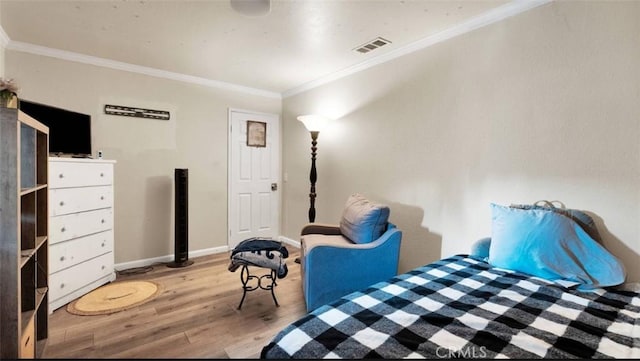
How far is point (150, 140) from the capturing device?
3682 mm

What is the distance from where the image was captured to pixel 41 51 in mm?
3018

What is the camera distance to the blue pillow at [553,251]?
5.30ft

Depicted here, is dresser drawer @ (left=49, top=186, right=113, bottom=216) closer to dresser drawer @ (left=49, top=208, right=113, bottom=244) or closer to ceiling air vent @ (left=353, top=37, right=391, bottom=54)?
dresser drawer @ (left=49, top=208, right=113, bottom=244)

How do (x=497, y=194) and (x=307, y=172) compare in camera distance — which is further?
(x=307, y=172)

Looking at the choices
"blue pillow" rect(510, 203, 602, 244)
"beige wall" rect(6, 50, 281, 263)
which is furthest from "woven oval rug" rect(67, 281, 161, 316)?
"blue pillow" rect(510, 203, 602, 244)

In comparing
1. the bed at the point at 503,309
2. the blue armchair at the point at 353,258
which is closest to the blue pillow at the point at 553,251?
the bed at the point at 503,309

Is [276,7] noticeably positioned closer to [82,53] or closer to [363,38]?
[363,38]

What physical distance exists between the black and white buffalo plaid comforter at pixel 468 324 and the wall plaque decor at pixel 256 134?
3.42 meters

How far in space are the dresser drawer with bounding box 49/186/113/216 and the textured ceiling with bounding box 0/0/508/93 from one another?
140 cm

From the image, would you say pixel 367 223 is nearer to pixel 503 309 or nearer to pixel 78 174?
pixel 503 309

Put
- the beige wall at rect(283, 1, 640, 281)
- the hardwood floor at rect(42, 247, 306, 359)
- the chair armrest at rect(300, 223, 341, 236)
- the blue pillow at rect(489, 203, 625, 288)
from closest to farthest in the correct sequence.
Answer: the blue pillow at rect(489, 203, 625, 288), the beige wall at rect(283, 1, 640, 281), the hardwood floor at rect(42, 247, 306, 359), the chair armrest at rect(300, 223, 341, 236)

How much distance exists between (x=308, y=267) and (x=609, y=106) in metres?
2.18

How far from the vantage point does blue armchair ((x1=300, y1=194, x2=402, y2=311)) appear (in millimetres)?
2322

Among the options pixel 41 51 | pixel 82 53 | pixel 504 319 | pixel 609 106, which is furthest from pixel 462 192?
pixel 41 51
